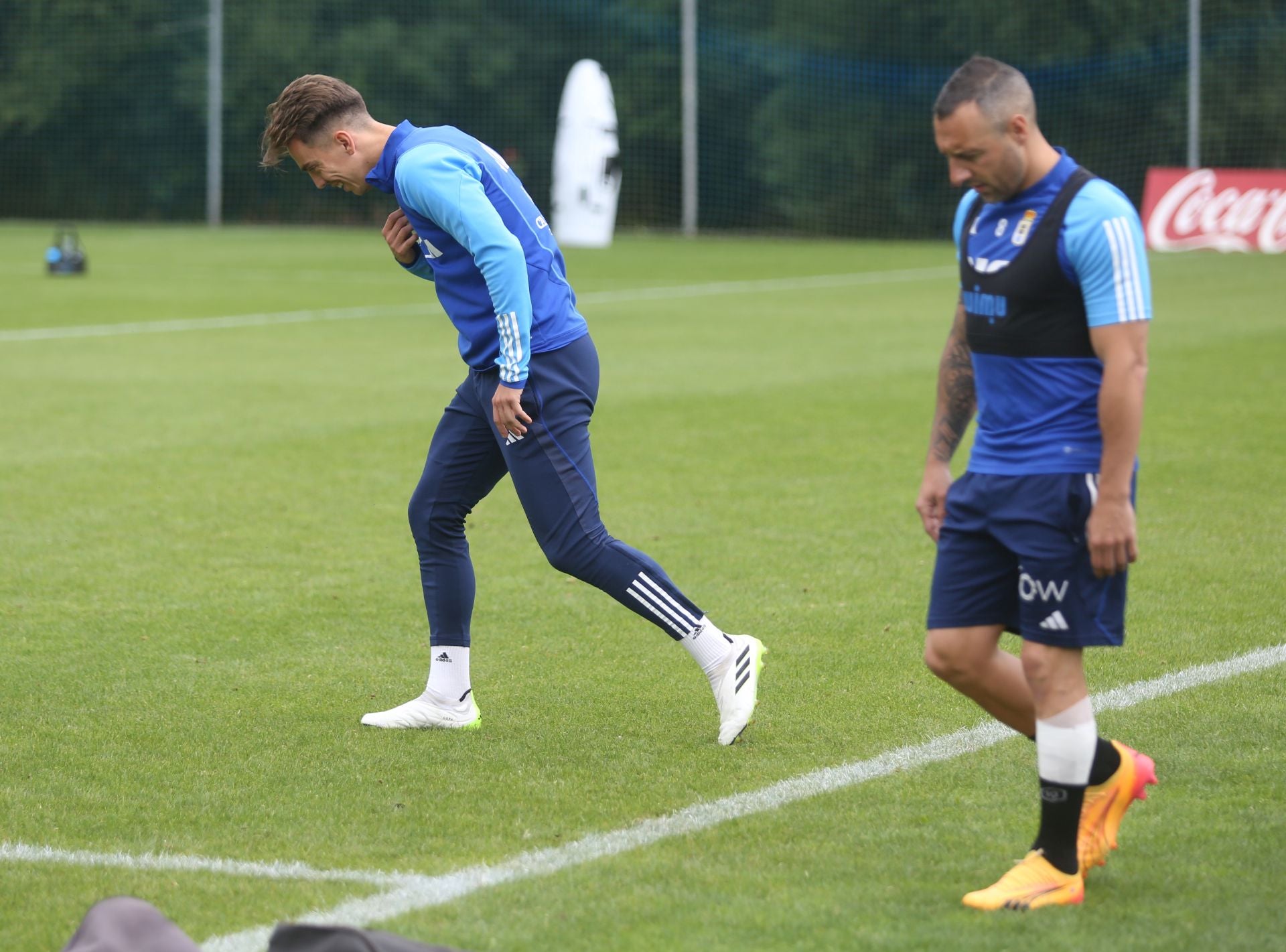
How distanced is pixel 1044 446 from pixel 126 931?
2124 mm

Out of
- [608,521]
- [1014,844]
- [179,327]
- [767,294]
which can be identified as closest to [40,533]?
[608,521]

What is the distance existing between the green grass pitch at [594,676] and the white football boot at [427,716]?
0.07 m

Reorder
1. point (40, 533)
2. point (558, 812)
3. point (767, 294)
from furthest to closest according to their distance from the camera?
1. point (767, 294)
2. point (40, 533)
3. point (558, 812)

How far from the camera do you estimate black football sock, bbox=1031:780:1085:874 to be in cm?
384

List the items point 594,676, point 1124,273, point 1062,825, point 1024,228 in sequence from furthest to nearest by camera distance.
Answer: point 594,676, point 1062,825, point 1024,228, point 1124,273

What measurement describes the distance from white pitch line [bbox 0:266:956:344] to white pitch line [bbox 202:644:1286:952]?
12876 mm

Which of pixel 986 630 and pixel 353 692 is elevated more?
pixel 986 630

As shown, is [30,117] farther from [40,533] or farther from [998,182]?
[998,182]

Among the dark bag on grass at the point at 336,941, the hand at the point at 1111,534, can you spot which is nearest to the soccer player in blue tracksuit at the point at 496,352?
the hand at the point at 1111,534

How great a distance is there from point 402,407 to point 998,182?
29.6ft

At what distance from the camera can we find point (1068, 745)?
382 centimetres

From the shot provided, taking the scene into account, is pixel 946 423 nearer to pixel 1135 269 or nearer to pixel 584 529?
pixel 1135 269

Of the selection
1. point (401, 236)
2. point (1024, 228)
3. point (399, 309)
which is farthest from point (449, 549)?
point (399, 309)

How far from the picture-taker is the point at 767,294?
2211 cm
